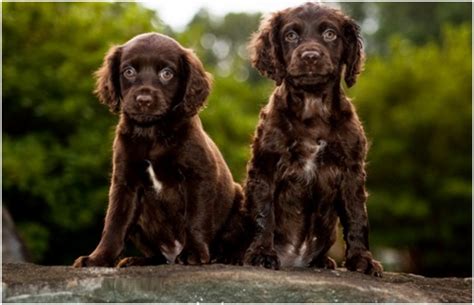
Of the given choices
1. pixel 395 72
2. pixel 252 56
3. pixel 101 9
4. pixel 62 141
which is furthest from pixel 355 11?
pixel 252 56

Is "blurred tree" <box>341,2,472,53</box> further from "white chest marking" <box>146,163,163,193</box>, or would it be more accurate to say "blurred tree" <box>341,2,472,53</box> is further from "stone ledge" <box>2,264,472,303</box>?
"stone ledge" <box>2,264,472,303</box>

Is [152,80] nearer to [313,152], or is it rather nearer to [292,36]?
[292,36]

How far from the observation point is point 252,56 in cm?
Answer: 782

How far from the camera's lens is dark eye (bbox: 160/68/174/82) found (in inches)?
284

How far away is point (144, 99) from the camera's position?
6.91m

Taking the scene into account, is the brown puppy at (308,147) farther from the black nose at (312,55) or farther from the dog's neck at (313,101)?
the black nose at (312,55)

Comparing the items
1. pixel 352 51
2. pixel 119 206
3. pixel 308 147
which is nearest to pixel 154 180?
pixel 119 206

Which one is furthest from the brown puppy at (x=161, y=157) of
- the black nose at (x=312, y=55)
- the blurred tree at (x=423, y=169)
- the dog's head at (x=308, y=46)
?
the blurred tree at (x=423, y=169)

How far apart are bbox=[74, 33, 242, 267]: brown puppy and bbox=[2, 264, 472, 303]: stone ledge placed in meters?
0.77

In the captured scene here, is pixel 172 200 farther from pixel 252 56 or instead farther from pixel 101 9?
pixel 101 9

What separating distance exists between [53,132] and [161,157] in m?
11.0

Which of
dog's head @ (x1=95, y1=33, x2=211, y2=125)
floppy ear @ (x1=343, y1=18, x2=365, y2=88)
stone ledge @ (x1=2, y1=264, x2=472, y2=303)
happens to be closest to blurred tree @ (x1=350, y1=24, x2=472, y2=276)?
floppy ear @ (x1=343, y1=18, x2=365, y2=88)

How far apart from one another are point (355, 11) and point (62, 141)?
120 feet

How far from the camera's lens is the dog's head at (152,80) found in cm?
701
